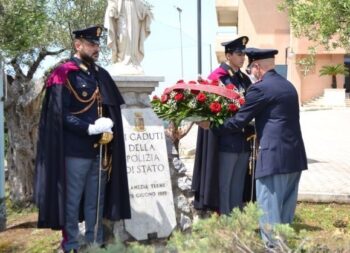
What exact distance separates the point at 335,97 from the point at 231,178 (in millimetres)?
32787

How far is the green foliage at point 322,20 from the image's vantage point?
730cm

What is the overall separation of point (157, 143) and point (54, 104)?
1566 mm

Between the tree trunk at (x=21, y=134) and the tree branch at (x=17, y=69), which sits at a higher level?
the tree branch at (x=17, y=69)

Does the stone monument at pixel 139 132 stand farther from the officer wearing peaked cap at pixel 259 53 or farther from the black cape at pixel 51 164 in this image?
the officer wearing peaked cap at pixel 259 53

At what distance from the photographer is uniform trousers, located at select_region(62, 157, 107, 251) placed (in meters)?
4.95

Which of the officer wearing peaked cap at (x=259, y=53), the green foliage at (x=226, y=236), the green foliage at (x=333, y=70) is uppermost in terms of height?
the green foliage at (x=333, y=70)

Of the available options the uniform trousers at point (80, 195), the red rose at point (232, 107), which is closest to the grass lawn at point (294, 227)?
the uniform trousers at point (80, 195)

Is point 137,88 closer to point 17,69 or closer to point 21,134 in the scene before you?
point 21,134

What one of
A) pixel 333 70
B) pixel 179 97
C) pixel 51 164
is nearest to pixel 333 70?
pixel 333 70

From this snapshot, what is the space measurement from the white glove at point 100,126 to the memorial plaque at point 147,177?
3.58ft

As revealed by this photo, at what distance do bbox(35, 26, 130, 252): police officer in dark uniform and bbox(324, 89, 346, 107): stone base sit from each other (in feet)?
109

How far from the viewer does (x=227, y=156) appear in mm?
5582

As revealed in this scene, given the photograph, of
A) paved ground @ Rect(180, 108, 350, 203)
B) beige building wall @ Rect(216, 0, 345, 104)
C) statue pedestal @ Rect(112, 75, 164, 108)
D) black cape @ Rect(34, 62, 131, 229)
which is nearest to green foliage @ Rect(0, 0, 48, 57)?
statue pedestal @ Rect(112, 75, 164, 108)

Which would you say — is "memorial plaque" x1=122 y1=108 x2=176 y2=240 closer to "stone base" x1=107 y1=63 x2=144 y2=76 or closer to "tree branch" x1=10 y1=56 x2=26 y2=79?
"stone base" x1=107 y1=63 x2=144 y2=76
